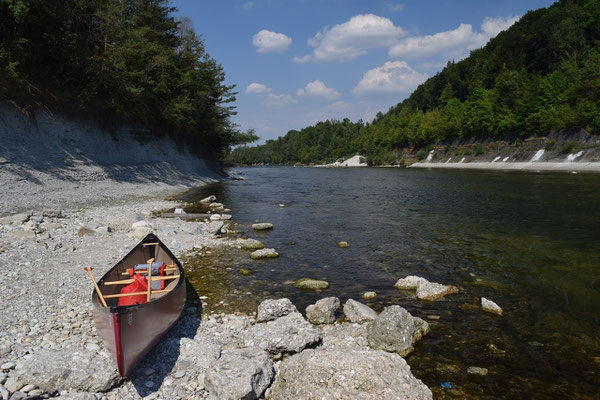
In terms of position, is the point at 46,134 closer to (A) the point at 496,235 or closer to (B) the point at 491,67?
(A) the point at 496,235

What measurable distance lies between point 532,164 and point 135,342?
262 feet

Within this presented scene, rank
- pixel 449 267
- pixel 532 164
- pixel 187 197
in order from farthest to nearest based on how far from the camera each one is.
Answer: pixel 532 164
pixel 187 197
pixel 449 267

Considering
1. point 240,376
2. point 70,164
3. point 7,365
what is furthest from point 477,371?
point 70,164

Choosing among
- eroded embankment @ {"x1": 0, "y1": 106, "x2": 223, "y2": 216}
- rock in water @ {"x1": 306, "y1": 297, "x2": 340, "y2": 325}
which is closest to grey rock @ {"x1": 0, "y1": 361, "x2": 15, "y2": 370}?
rock in water @ {"x1": 306, "y1": 297, "x2": 340, "y2": 325}

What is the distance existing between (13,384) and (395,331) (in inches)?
269

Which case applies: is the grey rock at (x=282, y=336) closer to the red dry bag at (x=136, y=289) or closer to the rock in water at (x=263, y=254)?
the red dry bag at (x=136, y=289)

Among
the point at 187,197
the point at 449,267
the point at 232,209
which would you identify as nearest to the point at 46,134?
the point at 187,197

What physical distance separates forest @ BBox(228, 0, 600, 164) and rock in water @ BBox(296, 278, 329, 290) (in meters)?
75.3

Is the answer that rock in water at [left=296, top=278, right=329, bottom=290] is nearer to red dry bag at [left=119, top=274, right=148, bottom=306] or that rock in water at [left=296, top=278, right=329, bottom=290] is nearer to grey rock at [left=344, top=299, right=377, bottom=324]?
grey rock at [left=344, top=299, right=377, bottom=324]

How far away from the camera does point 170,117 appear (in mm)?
37156

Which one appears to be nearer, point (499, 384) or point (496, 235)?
point (499, 384)

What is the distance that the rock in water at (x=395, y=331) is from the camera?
6.96 metres

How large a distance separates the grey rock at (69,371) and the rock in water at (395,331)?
501cm

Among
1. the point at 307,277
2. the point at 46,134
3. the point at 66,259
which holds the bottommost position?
the point at 307,277
